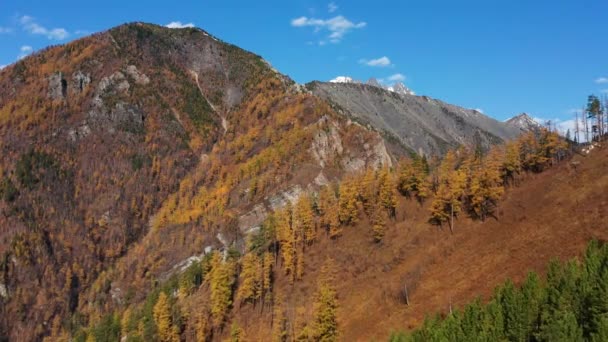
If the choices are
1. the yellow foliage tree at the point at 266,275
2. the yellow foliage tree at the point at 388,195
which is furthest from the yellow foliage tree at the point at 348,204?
the yellow foliage tree at the point at 266,275

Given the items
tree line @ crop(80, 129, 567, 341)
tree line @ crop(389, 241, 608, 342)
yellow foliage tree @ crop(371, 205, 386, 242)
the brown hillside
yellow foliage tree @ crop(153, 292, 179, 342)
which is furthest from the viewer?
yellow foliage tree @ crop(371, 205, 386, 242)

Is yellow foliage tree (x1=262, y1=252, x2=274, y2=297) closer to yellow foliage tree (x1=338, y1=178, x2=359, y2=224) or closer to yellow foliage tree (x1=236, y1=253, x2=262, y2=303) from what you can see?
yellow foliage tree (x1=236, y1=253, x2=262, y2=303)

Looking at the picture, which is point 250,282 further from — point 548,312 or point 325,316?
point 548,312

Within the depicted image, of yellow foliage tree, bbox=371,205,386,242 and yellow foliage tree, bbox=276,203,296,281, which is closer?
yellow foliage tree, bbox=371,205,386,242

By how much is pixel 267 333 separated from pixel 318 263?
2355 centimetres

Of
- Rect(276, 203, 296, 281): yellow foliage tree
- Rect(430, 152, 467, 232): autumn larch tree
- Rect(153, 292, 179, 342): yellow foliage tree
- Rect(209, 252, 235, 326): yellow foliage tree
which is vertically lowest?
Rect(153, 292, 179, 342): yellow foliage tree

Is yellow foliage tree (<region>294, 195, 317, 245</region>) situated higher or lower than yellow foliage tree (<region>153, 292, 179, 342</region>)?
higher

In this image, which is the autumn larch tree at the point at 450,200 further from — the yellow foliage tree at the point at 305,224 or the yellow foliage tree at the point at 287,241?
the yellow foliage tree at the point at 287,241

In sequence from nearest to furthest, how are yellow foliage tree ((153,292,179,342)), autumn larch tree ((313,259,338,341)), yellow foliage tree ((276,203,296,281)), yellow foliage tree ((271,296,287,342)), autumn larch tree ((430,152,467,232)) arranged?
autumn larch tree ((313,259,338,341))
yellow foliage tree ((271,296,287,342))
autumn larch tree ((430,152,467,232))
yellow foliage tree ((153,292,179,342))
yellow foliage tree ((276,203,296,281))

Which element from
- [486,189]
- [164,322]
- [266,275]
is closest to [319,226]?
[266,275]

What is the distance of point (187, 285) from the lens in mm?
150375

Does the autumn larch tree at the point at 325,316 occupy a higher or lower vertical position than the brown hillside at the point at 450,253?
lower

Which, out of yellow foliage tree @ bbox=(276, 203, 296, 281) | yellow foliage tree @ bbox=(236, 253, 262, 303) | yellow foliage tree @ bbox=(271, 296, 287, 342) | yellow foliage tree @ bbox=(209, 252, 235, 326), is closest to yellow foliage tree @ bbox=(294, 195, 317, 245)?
yellow foliage tree @ bbox=(276, 203, 296, 281)

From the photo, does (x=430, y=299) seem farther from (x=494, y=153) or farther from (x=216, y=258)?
(x=216, y=258)
